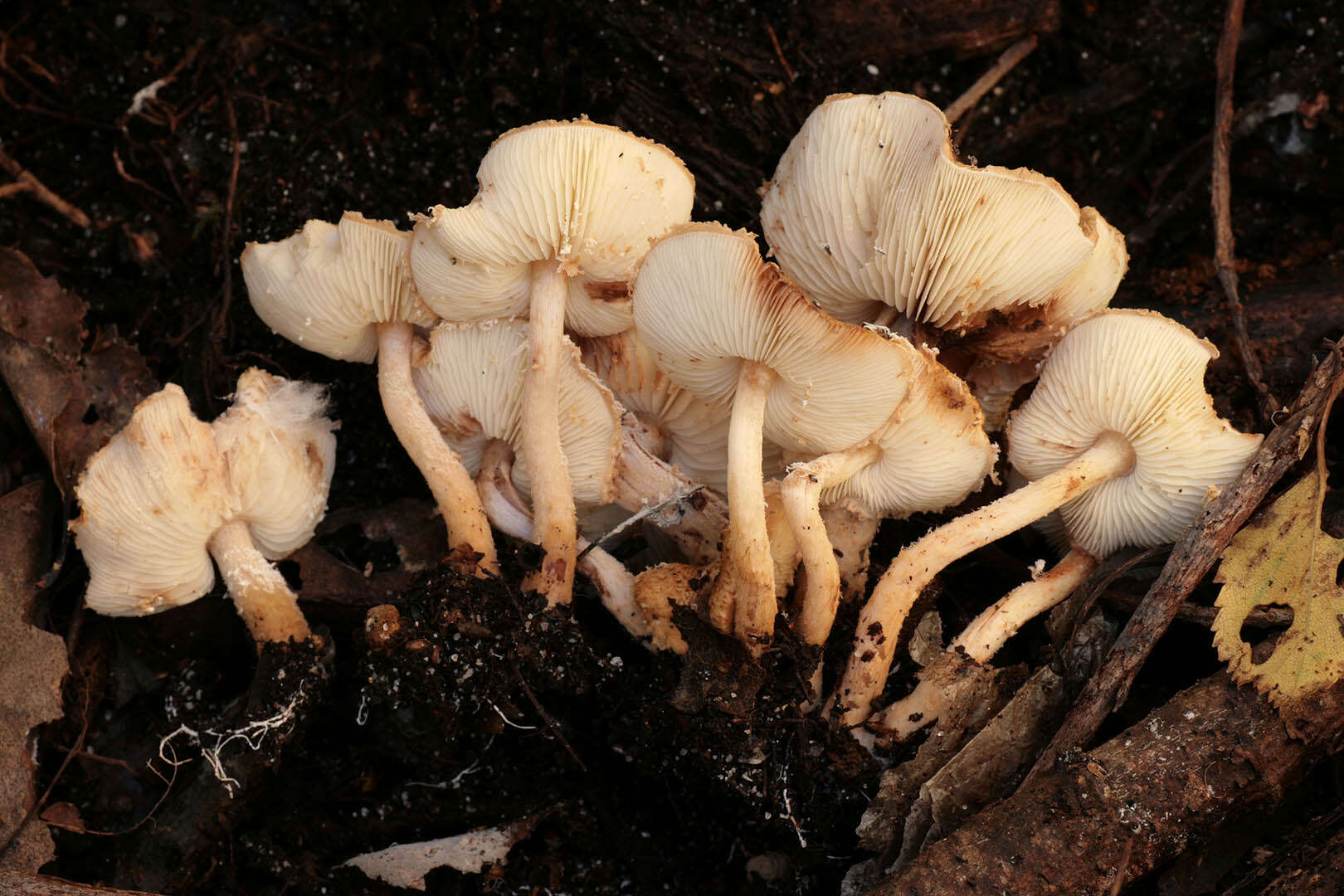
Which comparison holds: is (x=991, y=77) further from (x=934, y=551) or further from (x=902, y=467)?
(x=934, y=551)

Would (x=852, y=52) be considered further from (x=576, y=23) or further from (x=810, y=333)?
(x=810, y=333)

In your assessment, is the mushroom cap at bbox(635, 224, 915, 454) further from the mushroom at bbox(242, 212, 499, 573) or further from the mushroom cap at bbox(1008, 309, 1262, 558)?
the mushroom at bbox(242, 212, 499, 573)

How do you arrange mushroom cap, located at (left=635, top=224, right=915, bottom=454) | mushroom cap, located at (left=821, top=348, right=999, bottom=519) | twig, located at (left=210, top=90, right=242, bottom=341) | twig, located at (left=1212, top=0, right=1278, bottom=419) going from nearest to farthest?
mushroom cap, located at (left=635, top=224, right=915, bottom=454) → mushroom cap, located at (left=821, top=348, right=999, bottom=519) → twig, located at (left=1212, top=0, right=1278, bottom=419) → twig, located at (left=210, top=90, right=242, bottom=341)

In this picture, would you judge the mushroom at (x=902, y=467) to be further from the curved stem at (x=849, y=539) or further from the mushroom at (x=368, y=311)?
the mushroom at (x=368, y=311)

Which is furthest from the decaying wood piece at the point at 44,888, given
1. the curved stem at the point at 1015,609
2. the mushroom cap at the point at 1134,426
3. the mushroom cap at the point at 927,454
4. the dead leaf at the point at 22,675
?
the mushroom cap at the point at 1134,426

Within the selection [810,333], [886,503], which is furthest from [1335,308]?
[810,333]

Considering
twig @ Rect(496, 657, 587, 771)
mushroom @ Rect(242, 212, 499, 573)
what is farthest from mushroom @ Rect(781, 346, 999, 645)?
mushroom @ Rect(242, 212, 499, 573)
